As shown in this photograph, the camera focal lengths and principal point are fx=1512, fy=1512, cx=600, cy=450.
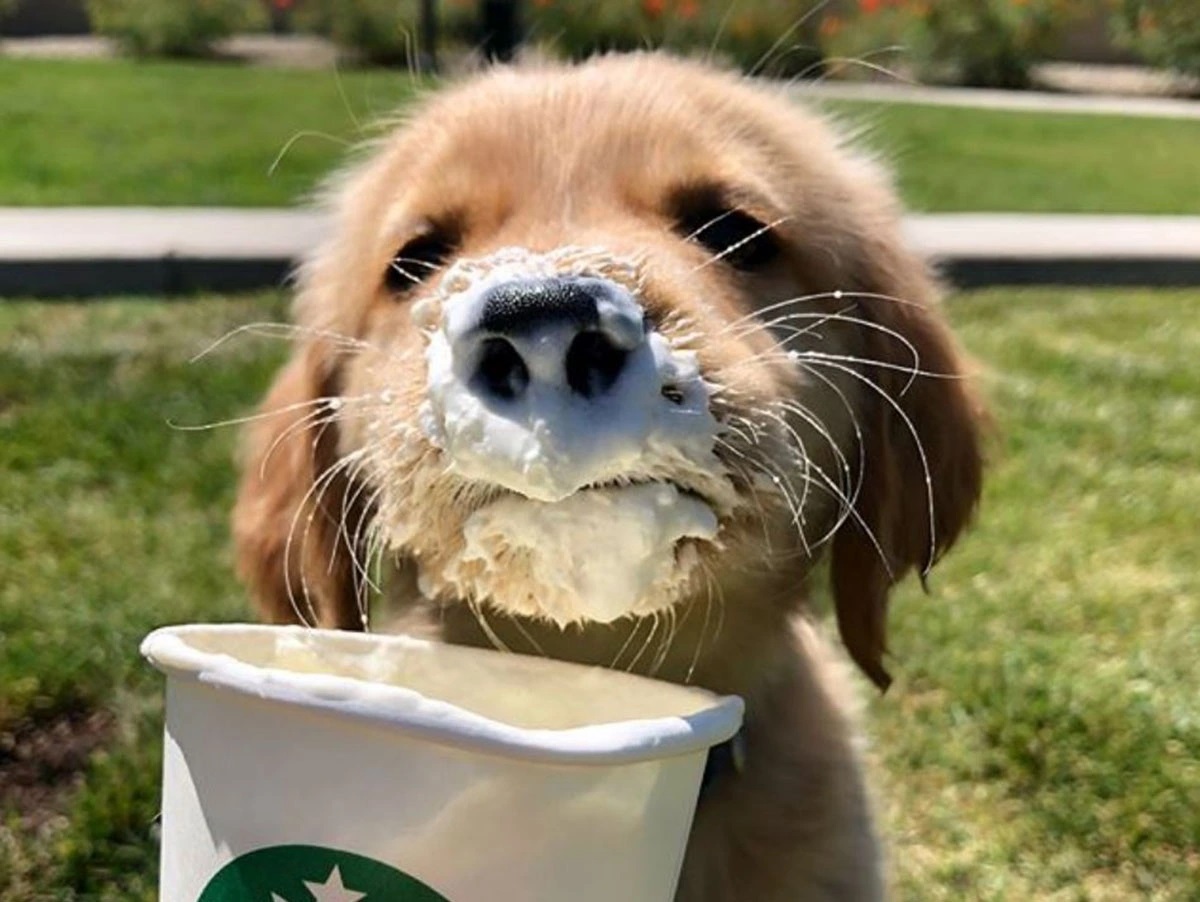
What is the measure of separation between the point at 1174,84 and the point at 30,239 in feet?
50.5

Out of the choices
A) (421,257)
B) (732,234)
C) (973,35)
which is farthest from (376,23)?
(732,234)

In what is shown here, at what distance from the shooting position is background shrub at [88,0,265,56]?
715 inches

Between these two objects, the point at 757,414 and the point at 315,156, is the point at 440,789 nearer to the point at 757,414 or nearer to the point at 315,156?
the point at 757,414

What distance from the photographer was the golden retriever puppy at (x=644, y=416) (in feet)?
4.46

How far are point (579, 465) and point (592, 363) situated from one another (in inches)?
3.6

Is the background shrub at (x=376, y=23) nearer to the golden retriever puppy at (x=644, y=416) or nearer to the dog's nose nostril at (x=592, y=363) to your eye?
the golden retriever puppy at (x=644, y=416)

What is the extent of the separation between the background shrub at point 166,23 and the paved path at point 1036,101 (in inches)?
326

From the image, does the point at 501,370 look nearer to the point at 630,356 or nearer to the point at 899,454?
the point at 630,356

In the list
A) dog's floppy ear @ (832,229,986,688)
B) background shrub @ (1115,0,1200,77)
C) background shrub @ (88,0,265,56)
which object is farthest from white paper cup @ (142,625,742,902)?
background shrub @ (1115,0,1200,77)

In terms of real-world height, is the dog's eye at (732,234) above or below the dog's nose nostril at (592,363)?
below

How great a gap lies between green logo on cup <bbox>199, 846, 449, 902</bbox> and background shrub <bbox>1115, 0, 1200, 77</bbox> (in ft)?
61.0

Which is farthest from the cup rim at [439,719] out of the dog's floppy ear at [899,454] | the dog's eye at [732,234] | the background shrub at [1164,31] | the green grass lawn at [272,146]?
the background shrub at [1164,31]

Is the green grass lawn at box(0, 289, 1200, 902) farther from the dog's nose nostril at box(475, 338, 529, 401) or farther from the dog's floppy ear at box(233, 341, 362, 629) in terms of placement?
the dog's nose nostril at box(475, 338, 529, 401)

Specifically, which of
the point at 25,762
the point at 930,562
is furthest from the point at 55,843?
the point at 930,562
